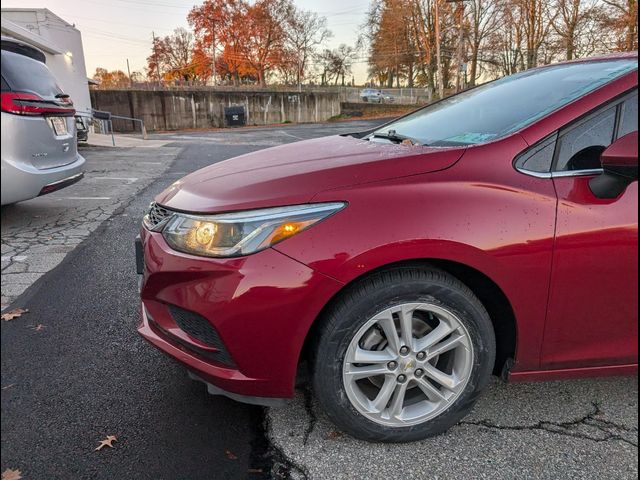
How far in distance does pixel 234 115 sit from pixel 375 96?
17.9 metres

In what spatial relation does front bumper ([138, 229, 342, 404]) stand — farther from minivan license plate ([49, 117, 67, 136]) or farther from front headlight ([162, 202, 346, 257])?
minivan license plate ([49, 117, 67, 136])

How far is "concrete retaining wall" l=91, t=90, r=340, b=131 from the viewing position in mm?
30859

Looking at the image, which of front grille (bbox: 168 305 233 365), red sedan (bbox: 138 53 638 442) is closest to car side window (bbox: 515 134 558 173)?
red sedan (bbox: 138 53 638 442)

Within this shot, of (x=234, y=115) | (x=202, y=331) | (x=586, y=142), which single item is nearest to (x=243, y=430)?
(x=202, y=331)

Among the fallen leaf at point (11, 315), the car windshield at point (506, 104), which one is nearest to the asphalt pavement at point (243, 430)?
the fallen leaf at point (11, 315)

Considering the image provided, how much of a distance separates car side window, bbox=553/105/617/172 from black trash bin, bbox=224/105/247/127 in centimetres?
3472

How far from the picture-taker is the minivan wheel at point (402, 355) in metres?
1.78

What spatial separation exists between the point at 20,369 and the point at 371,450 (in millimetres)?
1484

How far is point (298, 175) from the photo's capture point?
1925 mm

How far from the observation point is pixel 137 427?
1.98 metres

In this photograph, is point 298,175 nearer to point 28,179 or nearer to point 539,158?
point 539,158

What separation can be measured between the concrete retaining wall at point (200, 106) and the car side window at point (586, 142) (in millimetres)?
30473

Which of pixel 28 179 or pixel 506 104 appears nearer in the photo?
pixel 28 179

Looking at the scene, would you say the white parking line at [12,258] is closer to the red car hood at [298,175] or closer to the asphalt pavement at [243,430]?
the asphalt pavement at [243,430]
